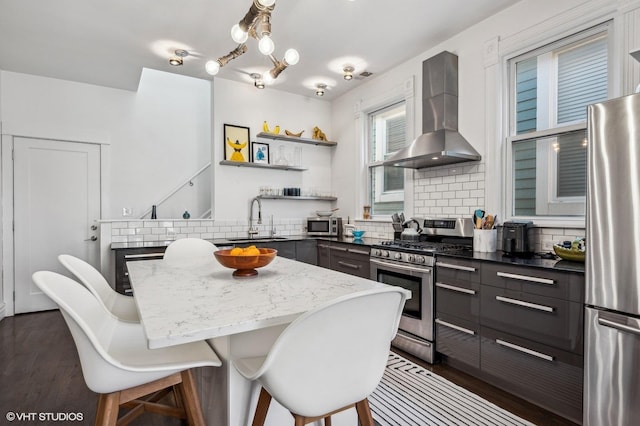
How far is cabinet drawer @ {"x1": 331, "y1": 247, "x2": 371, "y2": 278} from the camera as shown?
141 inches

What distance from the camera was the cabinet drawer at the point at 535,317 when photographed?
6.34 ft

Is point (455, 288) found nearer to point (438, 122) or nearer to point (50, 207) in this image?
point (438, 122)

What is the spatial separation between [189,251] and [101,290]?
0.75 m

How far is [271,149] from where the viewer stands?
15.8 ft

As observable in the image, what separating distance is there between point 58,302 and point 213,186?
3419 mm

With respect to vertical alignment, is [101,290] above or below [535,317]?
above

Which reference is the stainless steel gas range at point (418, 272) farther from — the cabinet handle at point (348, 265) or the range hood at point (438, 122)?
the range hood at point (438, 122)

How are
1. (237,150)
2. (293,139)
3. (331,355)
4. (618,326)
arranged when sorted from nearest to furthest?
(331,355) → (618,326) → (237,150) → (293,139)

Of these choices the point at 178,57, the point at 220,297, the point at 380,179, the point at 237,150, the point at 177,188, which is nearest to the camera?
the point at 220,297

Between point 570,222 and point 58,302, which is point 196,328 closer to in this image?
point 58,302

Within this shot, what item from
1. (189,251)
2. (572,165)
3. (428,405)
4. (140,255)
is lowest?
(428,405)

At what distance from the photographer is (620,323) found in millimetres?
1604

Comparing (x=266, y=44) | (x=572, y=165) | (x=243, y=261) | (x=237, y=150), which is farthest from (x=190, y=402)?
(x=237, y=150)

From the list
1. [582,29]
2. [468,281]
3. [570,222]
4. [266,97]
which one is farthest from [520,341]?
[266,97]
